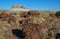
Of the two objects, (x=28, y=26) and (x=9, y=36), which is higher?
(x=28, y=26)

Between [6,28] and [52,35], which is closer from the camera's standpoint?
[52,35]

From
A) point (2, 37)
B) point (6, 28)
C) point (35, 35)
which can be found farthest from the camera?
point (6, 28)

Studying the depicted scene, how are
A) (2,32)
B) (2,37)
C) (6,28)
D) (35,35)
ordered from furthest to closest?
1. (6,28)
2. (2,32)
3. (2,37)
4. (35,35)

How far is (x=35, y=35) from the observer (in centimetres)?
1509

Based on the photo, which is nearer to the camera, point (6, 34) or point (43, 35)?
point (43, 35)

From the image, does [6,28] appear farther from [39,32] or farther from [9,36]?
[39,32]

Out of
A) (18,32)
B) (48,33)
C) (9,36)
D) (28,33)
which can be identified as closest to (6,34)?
(9,36)

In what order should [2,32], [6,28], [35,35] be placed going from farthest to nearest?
[6,28], [2,32], [35,35]

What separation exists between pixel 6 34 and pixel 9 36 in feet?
1.28

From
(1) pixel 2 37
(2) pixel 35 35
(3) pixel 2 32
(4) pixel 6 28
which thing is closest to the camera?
(2) pixel 35 35

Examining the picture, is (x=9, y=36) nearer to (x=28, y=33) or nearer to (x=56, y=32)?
(x=28, y=33)

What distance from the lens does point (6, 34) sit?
17.0 meters

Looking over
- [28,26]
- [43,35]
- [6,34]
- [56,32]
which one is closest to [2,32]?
[6,34]

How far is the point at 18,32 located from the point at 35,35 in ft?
11.1
